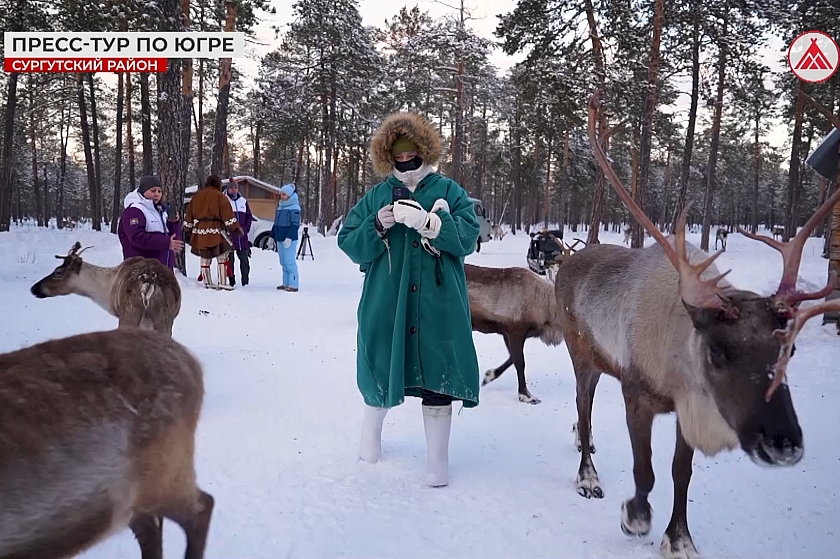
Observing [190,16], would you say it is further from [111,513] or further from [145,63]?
[111,513]

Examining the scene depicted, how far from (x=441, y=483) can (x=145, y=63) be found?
13.9m

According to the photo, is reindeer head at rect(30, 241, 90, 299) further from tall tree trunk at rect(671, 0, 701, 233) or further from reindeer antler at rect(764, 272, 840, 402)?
tall tree trunk at rect(671, 0, 701, 233)

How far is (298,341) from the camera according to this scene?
7.51 meters

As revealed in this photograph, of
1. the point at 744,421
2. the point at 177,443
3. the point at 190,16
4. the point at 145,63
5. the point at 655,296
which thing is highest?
the point at 190,16

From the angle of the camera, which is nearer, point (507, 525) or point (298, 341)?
point (507, 525)

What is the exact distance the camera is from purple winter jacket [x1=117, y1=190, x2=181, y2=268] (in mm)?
6266

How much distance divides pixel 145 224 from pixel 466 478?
4.46 m

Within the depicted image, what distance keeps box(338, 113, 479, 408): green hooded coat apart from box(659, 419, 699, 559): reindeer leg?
125 cm

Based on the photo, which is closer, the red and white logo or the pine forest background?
the red and white logo

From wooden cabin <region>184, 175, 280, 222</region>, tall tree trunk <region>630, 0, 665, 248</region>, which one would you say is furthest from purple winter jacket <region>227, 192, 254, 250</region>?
wooden cabin <region>184, 175, 280, 222</region>

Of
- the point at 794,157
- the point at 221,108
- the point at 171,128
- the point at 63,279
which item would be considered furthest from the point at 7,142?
the point at 794,157

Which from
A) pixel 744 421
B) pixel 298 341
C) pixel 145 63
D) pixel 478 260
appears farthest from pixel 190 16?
pixel 744 421

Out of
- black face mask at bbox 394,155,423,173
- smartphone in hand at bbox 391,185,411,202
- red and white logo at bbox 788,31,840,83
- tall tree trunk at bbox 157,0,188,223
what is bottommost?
smartphone in hand at bbox 391,185,411,202

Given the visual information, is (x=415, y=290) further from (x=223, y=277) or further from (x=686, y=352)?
(x=223, y=277)
